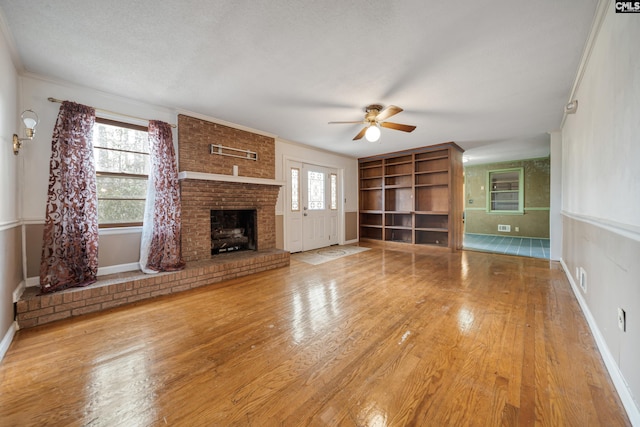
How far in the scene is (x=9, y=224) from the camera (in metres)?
2.18

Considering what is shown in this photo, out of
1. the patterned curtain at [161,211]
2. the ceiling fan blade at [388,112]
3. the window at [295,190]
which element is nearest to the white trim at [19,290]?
the patterned curtain at [161,211]

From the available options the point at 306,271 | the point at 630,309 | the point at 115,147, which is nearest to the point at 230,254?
the point at 306,271

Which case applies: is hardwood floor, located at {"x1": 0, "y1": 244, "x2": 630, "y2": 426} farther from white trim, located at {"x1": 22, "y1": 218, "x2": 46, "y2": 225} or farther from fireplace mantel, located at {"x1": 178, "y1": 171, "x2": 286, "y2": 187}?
fireplace mantel, located at {"x1": 178, "y1": 171, "x2": 286, "y2": 187}

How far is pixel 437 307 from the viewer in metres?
2.67

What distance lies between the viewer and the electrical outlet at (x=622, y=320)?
4.79 feet

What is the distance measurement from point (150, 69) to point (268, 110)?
1466 mm

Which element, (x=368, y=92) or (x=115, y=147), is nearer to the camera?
(x=368, y=92)

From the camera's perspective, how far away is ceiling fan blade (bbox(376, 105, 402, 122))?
303 cm

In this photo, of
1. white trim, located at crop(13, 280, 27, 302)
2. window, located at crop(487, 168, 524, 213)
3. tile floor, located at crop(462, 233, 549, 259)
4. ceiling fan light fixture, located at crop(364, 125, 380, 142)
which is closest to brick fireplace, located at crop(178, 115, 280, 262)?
white trim, located at crop(13, 280, 27, 302)

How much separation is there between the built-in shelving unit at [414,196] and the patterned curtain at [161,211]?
502cm

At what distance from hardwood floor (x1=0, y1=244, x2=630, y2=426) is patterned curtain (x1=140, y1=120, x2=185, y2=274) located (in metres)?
0.61

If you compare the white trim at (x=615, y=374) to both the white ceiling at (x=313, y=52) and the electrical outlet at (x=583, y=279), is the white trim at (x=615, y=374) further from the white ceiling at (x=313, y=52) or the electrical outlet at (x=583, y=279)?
the white ceiling at (x=313, y=52)

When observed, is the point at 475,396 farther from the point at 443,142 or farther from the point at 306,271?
the point at 443,142

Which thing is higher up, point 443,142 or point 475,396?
point 443,142
